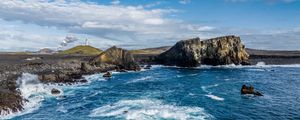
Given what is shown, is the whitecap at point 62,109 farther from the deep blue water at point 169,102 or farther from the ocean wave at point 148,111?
the ocean wave at point 148,111

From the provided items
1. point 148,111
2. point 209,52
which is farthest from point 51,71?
point 209,52

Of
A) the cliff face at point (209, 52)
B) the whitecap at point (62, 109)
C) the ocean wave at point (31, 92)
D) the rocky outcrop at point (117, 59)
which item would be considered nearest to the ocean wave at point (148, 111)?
the whitecap at point (62, 109)

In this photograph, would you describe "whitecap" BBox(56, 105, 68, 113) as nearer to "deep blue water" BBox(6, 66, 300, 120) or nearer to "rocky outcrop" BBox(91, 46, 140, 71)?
"deep blue water" BBox(6, 66, 300, 120)

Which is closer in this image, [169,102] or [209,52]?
[169,102]

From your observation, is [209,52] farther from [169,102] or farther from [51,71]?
[169,102]

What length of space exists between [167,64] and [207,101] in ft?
283

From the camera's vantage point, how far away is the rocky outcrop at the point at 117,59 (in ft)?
397

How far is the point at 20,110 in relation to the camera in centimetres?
4791

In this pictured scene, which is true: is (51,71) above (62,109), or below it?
above

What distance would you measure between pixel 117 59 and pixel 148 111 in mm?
80593

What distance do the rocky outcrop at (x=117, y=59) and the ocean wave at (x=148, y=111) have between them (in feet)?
224

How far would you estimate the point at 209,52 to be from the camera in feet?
425

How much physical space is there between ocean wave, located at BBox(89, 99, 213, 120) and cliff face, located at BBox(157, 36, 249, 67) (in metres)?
76.7

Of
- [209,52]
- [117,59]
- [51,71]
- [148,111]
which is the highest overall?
[209,52]
